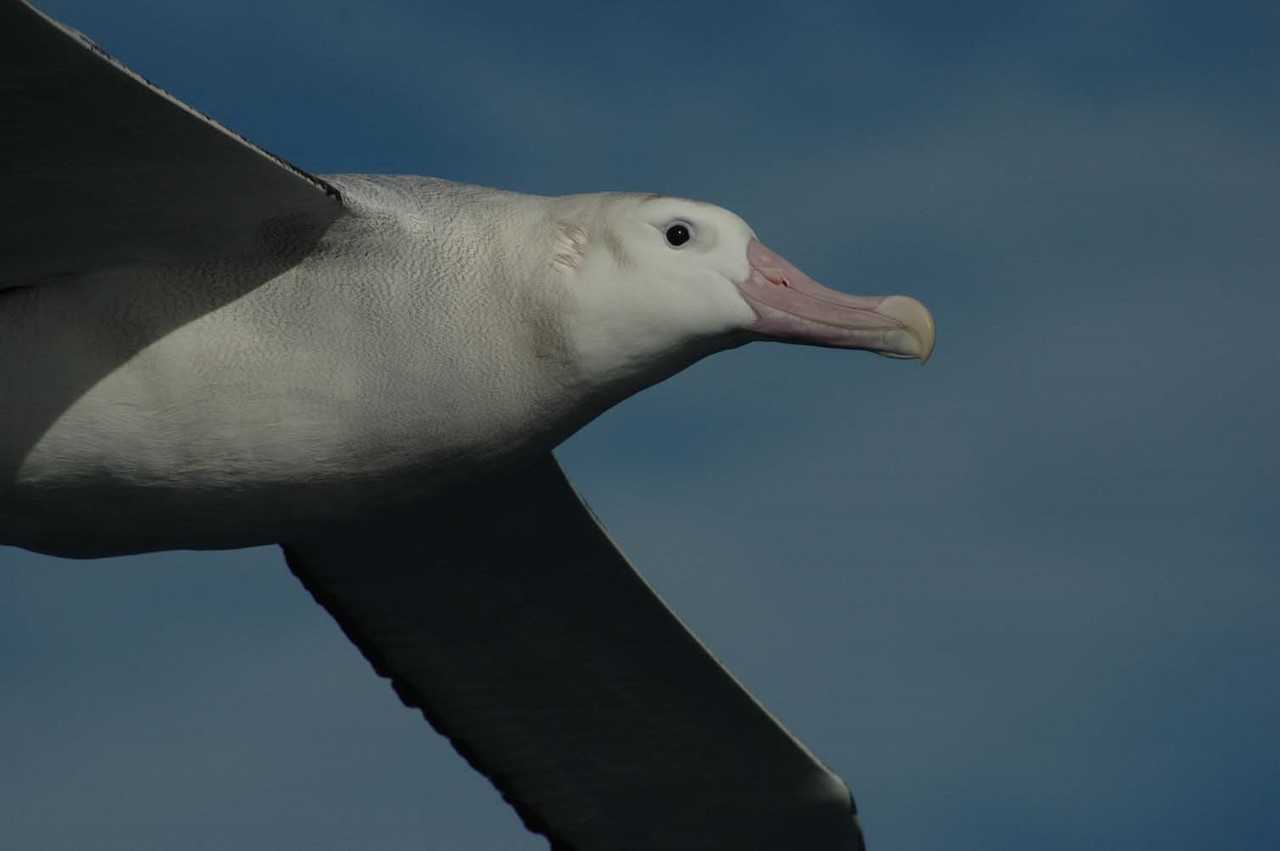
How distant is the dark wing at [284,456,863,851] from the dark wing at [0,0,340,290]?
7.08ft

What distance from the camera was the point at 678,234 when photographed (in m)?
10.0

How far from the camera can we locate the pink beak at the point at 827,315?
9.92 m

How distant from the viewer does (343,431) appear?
9734 millimetres

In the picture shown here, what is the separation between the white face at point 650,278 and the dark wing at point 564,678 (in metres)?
1.69

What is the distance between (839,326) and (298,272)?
2085mm

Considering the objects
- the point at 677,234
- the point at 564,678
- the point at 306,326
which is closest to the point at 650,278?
the point at 677,234

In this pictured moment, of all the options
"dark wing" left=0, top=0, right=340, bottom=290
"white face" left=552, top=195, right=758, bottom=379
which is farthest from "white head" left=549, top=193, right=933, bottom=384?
"dark wing" left=0, top=0, right=340, bottom=290

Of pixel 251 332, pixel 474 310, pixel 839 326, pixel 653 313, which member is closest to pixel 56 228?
pixel 251 332

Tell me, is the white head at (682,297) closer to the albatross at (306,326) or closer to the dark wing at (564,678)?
the albatross at (306,326)

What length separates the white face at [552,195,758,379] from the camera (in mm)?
9711

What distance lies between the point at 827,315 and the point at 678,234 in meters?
0.66

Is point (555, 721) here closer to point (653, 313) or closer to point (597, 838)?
point (597, 838)

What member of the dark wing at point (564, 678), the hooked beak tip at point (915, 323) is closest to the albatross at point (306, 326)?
the hooked beak tip at point (915, 323)

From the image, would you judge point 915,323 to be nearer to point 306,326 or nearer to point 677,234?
point 677,234
